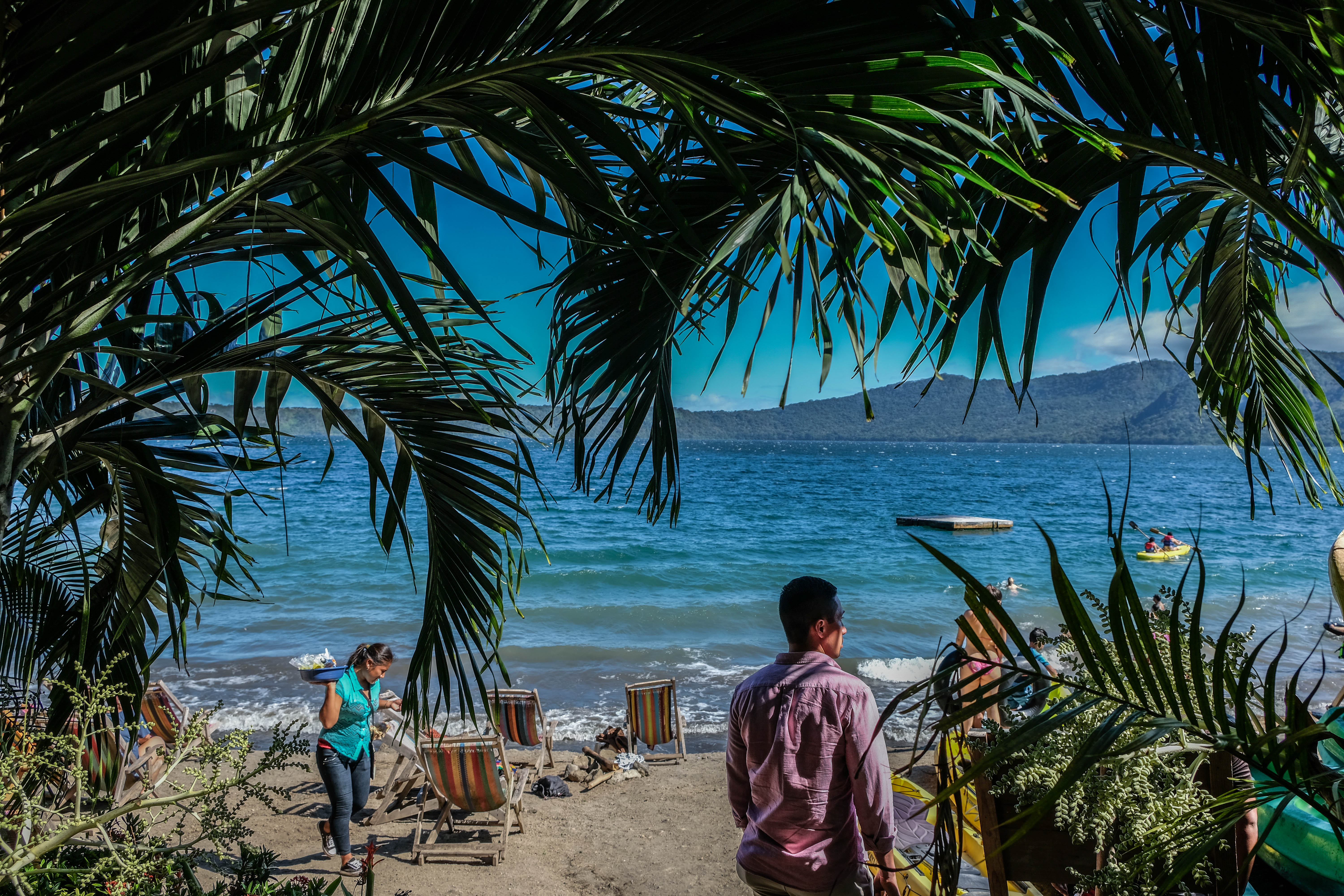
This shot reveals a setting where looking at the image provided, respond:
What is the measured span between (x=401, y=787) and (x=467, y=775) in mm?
1202

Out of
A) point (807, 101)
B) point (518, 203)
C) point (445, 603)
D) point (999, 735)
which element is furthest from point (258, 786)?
point (807, 101)

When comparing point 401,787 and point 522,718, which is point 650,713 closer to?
point 522,718

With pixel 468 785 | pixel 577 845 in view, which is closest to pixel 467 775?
pixel 468 785

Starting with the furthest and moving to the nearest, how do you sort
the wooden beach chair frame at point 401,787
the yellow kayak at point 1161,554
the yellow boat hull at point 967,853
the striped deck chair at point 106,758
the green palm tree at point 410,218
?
the yellow kayak at point 1161,554
the wooden beach chair frame at point 401,787
the yellow boat hull at point 967,853
the striped deck chair at point 106,758
the green palm tree at point 410,218

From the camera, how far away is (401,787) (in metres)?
6.10

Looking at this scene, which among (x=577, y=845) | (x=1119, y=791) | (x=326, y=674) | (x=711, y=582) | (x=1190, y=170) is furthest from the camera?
(x=711, y=582)

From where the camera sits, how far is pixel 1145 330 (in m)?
1.97

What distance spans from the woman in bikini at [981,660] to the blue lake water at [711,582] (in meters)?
0.42

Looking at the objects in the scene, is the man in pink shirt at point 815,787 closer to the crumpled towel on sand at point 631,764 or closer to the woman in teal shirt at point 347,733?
the woman in teal shirt at point 347,733

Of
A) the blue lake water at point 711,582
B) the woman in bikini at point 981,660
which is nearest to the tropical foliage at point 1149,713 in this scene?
the woman in bikini at point 981,660

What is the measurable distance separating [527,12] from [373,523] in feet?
6.49

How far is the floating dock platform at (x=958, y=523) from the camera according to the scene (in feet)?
120

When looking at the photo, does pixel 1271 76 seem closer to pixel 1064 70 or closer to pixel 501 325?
pixel 1064 70

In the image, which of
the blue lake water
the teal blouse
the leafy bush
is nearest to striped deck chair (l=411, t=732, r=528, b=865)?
the teal blouse
